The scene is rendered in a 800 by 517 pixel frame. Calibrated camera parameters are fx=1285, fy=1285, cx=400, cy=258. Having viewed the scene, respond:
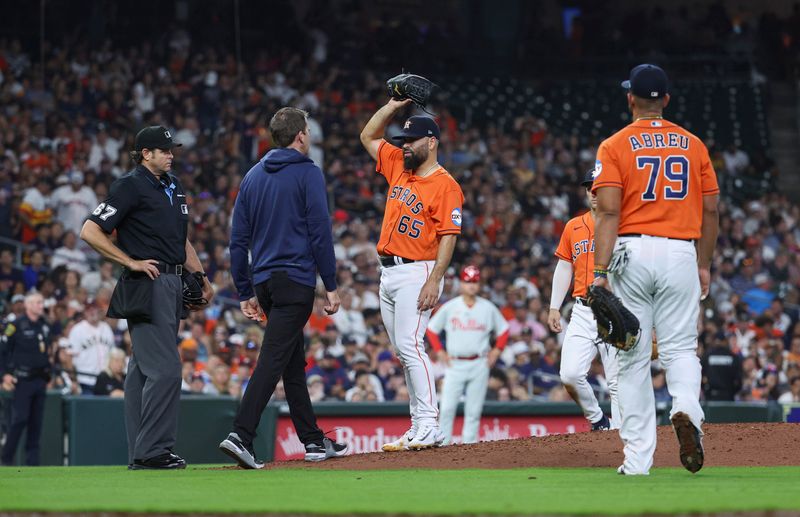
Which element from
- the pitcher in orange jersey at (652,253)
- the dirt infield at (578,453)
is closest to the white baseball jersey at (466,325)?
the dirt infield at (578,453)

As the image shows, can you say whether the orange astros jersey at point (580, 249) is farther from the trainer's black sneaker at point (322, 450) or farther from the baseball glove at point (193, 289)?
the baseball glove at point (193, 289)

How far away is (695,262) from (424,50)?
22.9m

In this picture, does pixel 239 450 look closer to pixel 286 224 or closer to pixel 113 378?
pixel 286 224

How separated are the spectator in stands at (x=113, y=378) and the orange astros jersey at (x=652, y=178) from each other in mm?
9192

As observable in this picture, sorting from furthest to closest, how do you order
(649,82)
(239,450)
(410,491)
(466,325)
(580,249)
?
(466,325) → (580,249) → (239,450) → (649,82) → (410,491)

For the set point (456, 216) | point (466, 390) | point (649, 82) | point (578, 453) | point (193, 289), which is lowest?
point (578, 453)

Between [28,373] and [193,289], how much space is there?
655 cm

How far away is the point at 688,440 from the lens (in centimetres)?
675

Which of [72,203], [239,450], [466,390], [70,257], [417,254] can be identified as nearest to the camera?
[239,450]

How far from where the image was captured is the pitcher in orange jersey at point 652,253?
22.3 feet

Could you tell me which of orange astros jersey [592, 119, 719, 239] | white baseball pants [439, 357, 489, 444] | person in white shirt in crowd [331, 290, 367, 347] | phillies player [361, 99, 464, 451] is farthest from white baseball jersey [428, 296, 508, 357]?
orange astros jersey [592, 119, 719, 239]

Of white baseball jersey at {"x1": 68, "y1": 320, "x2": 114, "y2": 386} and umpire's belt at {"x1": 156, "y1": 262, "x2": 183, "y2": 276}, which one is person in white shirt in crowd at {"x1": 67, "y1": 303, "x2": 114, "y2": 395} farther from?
umpire's belt at {"x1": 156, "y1": 262, "x2": 183, "y2": 276}

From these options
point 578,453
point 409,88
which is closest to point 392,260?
point 409,88

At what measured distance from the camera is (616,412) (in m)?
9.70
